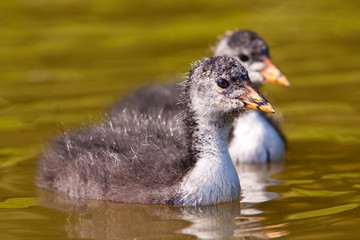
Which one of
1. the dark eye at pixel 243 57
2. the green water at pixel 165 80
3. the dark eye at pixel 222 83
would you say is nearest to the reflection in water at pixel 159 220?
the green water at pixel 165 80

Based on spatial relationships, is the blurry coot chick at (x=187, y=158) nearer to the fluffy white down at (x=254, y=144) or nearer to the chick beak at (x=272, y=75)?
the fluffy white down at (x=254, y=144)

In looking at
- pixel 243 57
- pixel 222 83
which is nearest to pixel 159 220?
pixel 222 83

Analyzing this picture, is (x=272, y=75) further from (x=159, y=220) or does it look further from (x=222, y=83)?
(x=159, y=220)

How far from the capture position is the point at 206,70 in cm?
841

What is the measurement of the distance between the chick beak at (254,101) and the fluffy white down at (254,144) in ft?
5.67

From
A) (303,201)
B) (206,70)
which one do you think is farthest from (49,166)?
(303,201)

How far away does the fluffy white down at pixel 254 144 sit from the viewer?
10133 millimetres

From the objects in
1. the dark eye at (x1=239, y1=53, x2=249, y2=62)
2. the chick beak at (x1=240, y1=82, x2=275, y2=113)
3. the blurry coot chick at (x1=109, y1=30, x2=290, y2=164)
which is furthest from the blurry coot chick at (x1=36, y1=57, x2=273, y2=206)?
the dark eye at (x1=239, y1=53, x2=249, y2=62)

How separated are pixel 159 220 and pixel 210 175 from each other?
2.38ft

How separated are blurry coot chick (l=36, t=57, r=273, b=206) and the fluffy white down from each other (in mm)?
1623

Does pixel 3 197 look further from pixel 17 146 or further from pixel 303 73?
pixel 303 73

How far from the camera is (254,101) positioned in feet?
27.3

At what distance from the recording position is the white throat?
8.19 meters

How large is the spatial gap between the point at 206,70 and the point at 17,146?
3.09m
